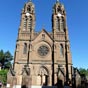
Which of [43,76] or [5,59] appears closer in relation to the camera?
[43,76]

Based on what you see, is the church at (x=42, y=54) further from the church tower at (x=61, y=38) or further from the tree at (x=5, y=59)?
the tree at (x=5, y=59)

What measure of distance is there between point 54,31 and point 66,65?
9062 millimetres

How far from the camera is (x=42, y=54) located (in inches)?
1655

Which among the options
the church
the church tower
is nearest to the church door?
the church

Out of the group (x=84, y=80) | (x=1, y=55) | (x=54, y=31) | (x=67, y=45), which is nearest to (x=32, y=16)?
(x=54, y=31)

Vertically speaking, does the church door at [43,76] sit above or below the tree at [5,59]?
below

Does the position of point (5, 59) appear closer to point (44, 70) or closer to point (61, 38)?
point (44, 70)

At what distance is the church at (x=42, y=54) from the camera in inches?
1532

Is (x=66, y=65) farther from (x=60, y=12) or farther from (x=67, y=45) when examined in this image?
(x=60, y=12)

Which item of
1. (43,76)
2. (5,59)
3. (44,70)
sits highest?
(5,59)

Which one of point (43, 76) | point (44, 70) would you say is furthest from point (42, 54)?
point (43, 76)

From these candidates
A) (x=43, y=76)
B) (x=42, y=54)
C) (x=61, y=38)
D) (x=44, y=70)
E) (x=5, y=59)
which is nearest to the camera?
(x=43, y=76)

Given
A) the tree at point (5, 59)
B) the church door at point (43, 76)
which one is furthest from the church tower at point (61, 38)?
the tree at point (5, 59)

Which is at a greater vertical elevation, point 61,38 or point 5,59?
point 61,38
